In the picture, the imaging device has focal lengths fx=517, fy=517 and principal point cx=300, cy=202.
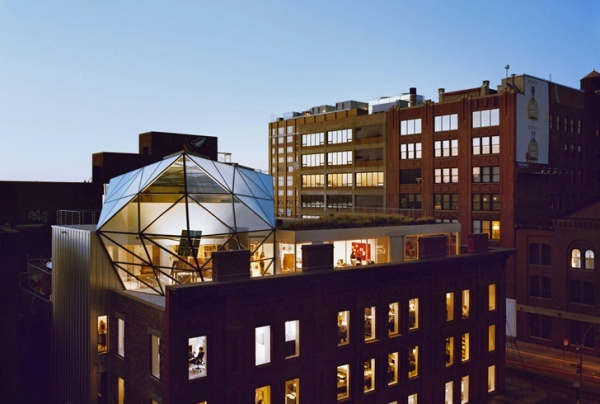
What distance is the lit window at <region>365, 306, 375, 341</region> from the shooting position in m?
33.3

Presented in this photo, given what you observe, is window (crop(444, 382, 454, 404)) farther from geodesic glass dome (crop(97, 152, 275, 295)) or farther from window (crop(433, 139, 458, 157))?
window (crop(433, 139, 458, 157))

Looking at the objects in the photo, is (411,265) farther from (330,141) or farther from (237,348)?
(330,141)

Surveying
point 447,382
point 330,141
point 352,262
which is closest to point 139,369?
point 352,262

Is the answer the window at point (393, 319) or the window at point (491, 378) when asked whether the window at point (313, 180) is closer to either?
the window at point (491, 378)

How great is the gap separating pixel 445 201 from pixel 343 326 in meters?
43.4

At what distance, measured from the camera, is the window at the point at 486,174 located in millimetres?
65562

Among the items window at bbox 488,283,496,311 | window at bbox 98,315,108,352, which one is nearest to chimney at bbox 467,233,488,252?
window at bbox 488,283,496,311

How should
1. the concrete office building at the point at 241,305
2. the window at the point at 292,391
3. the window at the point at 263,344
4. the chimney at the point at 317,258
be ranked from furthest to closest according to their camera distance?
the chimney at the point at 317,258 → the window at the point at 292,391 → the window at the point at 263,344 → the concrete office building at the point at 241,305

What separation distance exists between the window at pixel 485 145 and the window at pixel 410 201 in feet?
35.4

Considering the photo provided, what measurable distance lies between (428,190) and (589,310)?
81.8ft

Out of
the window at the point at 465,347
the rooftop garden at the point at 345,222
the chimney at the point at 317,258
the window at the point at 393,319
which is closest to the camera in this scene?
the chimney at the point at 317,258

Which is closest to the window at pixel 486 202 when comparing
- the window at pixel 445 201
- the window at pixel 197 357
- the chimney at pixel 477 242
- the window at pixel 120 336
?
the window at pixel 445 201

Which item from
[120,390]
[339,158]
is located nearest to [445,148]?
[339,158]

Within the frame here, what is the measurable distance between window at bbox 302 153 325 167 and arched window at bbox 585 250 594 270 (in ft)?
143
